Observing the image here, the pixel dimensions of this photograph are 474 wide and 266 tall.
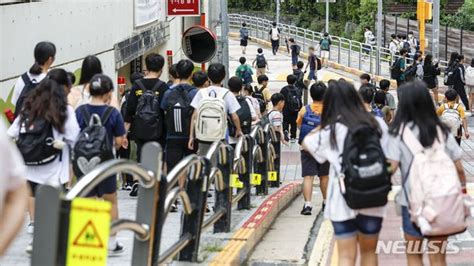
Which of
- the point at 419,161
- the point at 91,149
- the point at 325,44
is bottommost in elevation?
the point at 325,44

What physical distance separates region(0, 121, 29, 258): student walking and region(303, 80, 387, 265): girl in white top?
12.2 ft

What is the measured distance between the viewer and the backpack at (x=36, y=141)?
808 centimetres

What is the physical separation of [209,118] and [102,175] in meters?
5.39

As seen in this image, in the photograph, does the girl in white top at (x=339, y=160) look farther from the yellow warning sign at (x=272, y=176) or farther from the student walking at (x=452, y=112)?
the student walking at (x=452, y=112)

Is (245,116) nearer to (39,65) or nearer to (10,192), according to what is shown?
(39,65)

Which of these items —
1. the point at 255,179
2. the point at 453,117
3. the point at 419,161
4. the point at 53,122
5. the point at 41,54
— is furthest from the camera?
the point at 453,117

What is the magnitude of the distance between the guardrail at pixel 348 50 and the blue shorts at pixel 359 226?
103ft

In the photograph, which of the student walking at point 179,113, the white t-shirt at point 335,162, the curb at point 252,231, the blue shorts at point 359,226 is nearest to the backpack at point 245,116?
the curb at point 252,231

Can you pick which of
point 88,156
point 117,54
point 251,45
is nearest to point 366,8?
point 251,45

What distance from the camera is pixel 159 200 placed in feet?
21.5

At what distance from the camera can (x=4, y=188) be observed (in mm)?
3439

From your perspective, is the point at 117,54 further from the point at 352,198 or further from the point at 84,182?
the point at 84,182

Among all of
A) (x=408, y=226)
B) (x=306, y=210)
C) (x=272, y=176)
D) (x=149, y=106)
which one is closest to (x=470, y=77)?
(x=272, y=176)

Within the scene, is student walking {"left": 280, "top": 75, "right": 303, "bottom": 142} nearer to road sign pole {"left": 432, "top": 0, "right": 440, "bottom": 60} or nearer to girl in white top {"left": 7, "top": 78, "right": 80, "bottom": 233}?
road sign pole {"left": 432, "top": 0, "right": 440, "bottom": 60}
